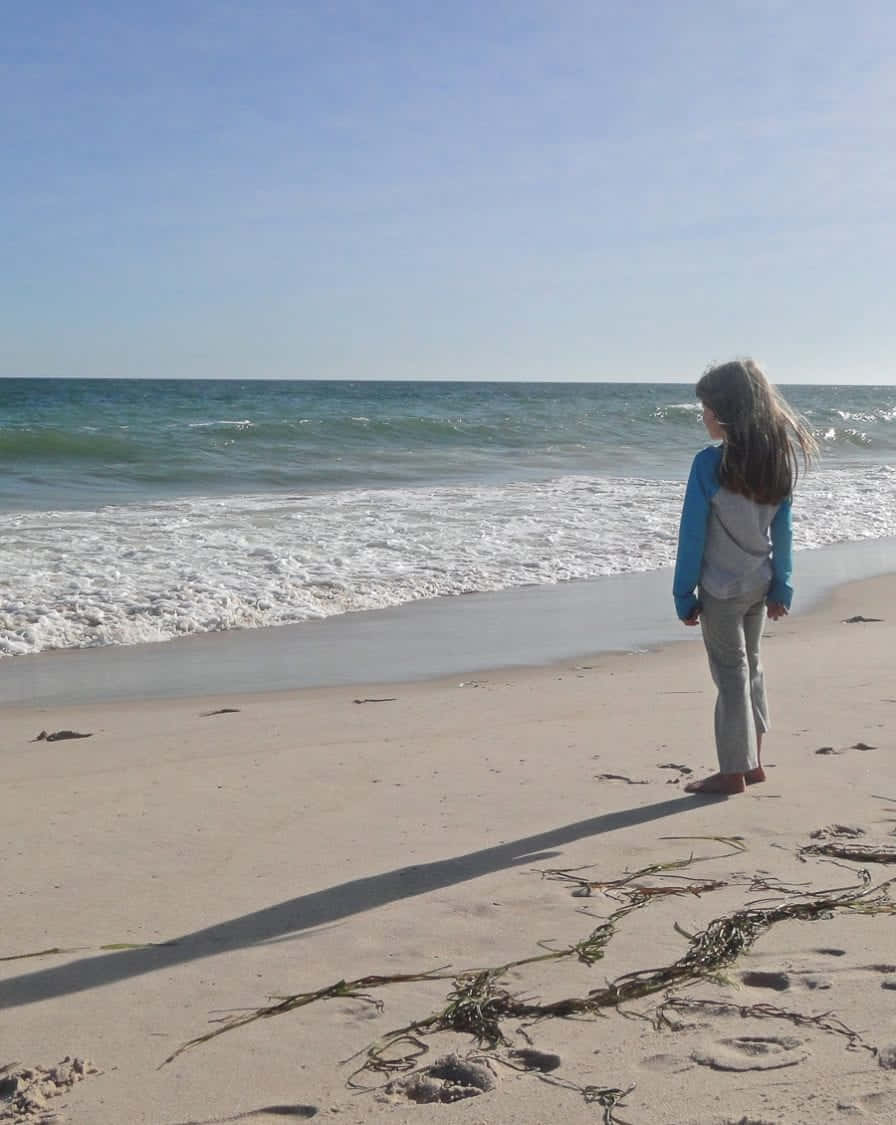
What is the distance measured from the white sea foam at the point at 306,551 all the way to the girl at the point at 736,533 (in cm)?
472

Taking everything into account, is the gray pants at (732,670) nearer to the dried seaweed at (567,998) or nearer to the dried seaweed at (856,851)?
the dried seaweed at (856,851)

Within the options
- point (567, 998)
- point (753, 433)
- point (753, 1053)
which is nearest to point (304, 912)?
point (567, 998)

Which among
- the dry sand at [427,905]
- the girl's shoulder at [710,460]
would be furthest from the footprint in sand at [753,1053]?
the girl's shoulder at [710,460]

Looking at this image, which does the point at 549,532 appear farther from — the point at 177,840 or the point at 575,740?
the point at 177,840

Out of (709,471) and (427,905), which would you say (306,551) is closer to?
(709,471)

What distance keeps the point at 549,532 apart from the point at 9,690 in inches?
287

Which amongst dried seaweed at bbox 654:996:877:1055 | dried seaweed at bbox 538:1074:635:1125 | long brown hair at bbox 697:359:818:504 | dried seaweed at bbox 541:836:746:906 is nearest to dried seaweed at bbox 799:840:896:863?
dried seaweed at bbox 541:836:746:906

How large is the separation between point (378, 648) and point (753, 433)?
4001 millimetres

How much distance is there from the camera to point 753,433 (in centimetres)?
407

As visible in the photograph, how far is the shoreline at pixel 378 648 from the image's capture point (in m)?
6.73

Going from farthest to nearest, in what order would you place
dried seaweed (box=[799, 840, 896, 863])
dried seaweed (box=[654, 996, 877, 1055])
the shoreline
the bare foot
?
the shoreline, the bare foot, dried seaweed (box=[799, 840, 896, 863]), dried seaweed (box=[654, 996, 877, 1055])

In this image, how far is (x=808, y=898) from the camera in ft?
10.4

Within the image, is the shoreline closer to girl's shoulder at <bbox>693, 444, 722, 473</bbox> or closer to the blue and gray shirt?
the blue and gray shirt

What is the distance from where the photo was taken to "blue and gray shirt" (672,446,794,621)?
4141mm
